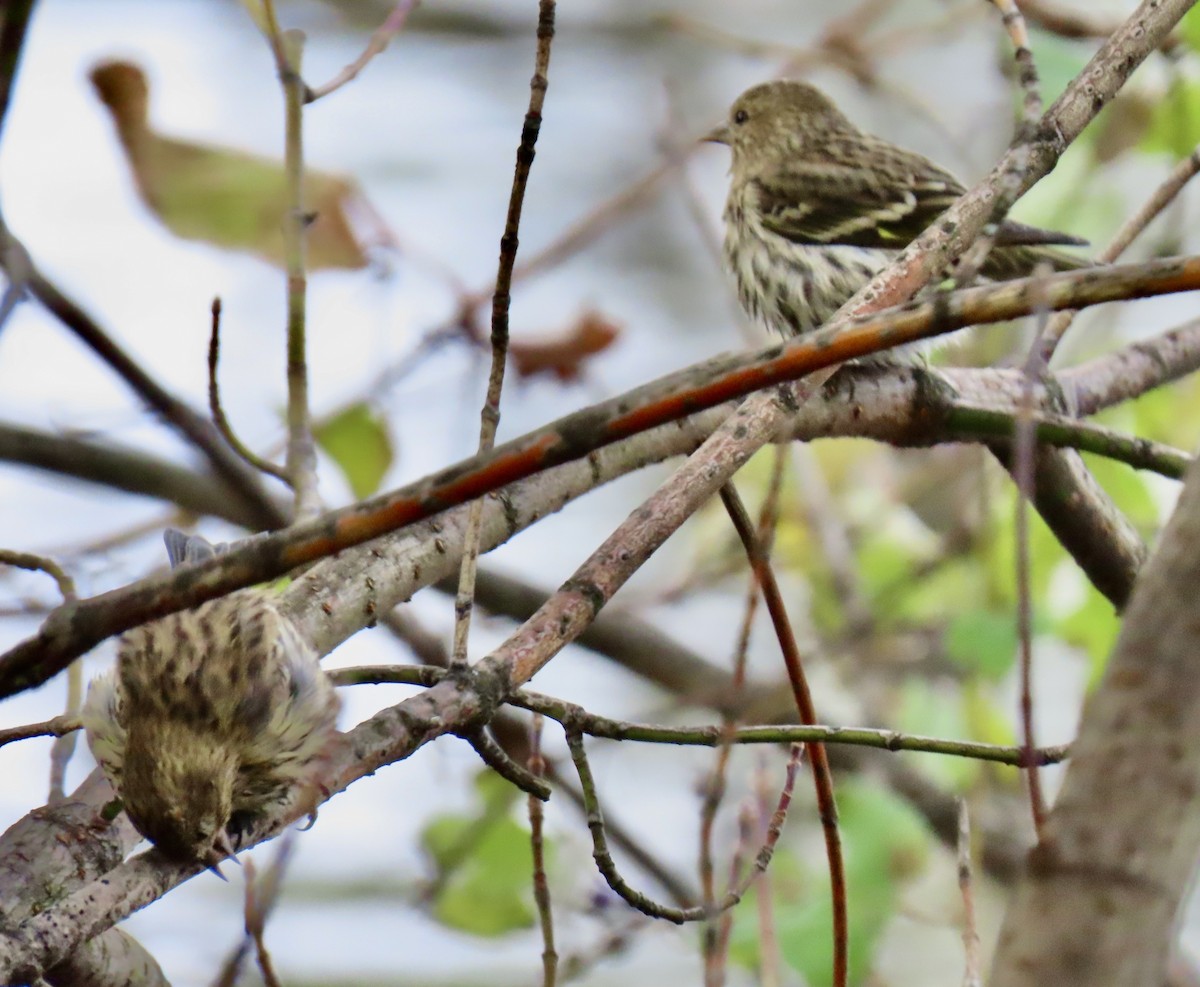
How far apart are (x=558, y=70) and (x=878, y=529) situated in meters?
5.33

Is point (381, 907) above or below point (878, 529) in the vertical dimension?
below

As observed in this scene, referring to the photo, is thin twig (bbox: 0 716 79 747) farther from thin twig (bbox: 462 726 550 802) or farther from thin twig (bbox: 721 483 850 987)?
thin twig (bbox: 721 483 850 987)

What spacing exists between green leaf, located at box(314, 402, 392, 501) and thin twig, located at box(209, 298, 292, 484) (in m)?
0.68

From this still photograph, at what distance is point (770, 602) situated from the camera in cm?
159

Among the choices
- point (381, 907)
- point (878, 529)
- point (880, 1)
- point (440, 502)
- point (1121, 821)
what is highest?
point (880, 1)

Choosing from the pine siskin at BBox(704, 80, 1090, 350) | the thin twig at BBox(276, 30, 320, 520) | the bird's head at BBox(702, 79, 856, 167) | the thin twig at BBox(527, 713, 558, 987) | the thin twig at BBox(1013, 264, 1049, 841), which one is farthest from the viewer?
the bird's head at BBox(702, 79, 856, 167)

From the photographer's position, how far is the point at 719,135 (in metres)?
4.49

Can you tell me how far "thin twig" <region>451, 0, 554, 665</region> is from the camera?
1419 mm

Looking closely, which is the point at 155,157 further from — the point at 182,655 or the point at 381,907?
the point at 381,907

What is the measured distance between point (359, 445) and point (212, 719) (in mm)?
1284

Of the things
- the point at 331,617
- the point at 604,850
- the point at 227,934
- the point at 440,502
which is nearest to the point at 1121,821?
the point at 440,502

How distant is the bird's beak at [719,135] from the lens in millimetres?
4453

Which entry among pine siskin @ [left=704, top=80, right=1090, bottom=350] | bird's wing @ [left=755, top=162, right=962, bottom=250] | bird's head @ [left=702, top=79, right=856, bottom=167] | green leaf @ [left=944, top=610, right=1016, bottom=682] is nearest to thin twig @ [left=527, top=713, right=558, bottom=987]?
green leaf @ [left=944, top=610, right=1016, bottom=682]

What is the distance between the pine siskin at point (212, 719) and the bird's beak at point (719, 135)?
2776 millimetres
